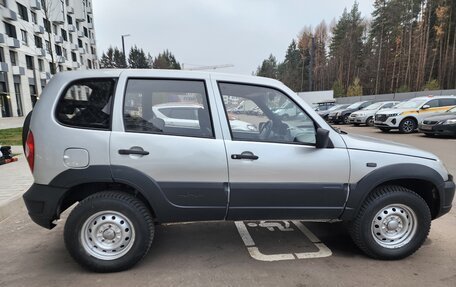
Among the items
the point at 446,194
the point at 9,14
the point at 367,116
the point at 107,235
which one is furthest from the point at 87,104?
the point at 9,14

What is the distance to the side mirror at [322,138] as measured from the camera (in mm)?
3121

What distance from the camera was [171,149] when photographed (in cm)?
308

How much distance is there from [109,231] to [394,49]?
59.8m

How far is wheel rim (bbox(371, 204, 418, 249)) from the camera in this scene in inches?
136

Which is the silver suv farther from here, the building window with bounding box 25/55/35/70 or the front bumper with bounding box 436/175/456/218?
the building window with bounding box 25/55/35/70

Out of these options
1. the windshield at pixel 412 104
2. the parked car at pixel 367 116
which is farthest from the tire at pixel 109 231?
the parked car at pixel 367 116

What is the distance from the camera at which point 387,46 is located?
54438mm

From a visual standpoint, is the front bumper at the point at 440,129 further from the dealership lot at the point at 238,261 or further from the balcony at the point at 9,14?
the balcony at the point at 9,14

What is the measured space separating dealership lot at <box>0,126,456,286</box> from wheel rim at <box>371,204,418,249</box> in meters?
0.21

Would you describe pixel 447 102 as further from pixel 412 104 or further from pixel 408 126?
pixel 408 126

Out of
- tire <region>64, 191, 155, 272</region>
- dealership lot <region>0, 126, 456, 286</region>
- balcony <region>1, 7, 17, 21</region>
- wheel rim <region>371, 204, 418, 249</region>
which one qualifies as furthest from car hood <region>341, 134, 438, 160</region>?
balcony <region>1, 7, 17, 21</region>

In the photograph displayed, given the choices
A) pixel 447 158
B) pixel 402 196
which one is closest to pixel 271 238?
pixel 402 196

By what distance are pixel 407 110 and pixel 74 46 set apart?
53430 millimetres

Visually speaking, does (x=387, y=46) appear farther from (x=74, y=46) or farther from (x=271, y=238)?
(x=271, y=238)
